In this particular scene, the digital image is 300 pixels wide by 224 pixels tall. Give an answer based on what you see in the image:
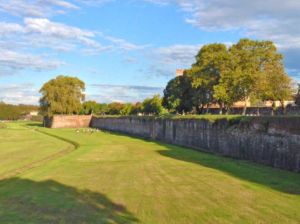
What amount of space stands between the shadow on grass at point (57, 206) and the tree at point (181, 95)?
53848mm

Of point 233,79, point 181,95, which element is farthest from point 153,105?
point 233,79

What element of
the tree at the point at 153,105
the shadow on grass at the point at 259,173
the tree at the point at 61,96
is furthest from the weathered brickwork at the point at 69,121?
the shadow on grass at the point at 259,173

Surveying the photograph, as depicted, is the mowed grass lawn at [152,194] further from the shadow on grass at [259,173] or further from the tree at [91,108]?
the tree at [91,108]

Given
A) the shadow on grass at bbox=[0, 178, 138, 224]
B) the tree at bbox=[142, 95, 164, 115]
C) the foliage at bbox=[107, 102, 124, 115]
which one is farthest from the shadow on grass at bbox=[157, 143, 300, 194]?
the foliage at bbox=[107, 102, 124, 115]

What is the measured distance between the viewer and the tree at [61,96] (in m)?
111

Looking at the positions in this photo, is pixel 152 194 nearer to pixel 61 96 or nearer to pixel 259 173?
pixel 259 173

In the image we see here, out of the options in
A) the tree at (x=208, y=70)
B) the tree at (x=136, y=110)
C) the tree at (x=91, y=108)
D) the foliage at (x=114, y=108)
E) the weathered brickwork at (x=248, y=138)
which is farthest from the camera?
the tree at (x=91, y=108)

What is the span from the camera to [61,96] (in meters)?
112

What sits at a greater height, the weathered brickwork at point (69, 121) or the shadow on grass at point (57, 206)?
the weathered brickwork at point (69, 121)

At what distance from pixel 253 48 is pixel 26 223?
4810cm

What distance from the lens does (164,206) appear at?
12570mm

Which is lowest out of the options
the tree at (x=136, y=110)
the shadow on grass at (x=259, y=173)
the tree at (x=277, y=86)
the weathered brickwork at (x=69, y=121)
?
the shadow on grass at (x=259, y=173)

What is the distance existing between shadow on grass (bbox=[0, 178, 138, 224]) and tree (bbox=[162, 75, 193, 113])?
177 ft

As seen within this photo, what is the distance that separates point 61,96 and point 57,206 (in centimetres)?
10024
